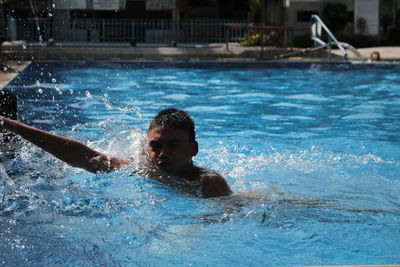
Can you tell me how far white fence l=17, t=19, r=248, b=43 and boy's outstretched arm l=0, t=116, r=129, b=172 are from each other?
1836cm

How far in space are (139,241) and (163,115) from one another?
0.81 metres

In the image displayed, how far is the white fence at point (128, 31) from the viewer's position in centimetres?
2208

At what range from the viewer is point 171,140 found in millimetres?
3957

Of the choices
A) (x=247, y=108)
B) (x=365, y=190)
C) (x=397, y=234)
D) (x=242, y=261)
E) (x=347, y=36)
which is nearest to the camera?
(x=242, y=261)

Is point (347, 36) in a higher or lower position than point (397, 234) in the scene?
higher

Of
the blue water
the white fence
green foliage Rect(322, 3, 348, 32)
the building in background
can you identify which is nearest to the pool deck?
the building in background

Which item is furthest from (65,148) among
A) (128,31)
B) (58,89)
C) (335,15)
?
(335,15)

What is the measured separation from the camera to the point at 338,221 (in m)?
4.21

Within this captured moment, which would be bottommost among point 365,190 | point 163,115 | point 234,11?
point 365,190

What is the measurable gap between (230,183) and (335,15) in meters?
19.9

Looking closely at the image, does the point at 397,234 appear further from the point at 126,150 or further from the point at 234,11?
the point at 234,11

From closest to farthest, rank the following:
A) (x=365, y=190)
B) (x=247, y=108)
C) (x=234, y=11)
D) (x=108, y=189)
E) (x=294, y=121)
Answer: (x=108, y=189) < (x=365, y=190) < (x=294, y=121) < (x=247, y=108) < (x=234, y=11)

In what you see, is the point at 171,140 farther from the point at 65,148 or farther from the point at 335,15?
the point at 335,15

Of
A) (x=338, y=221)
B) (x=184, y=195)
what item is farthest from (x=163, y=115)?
(x=338, y=221)
